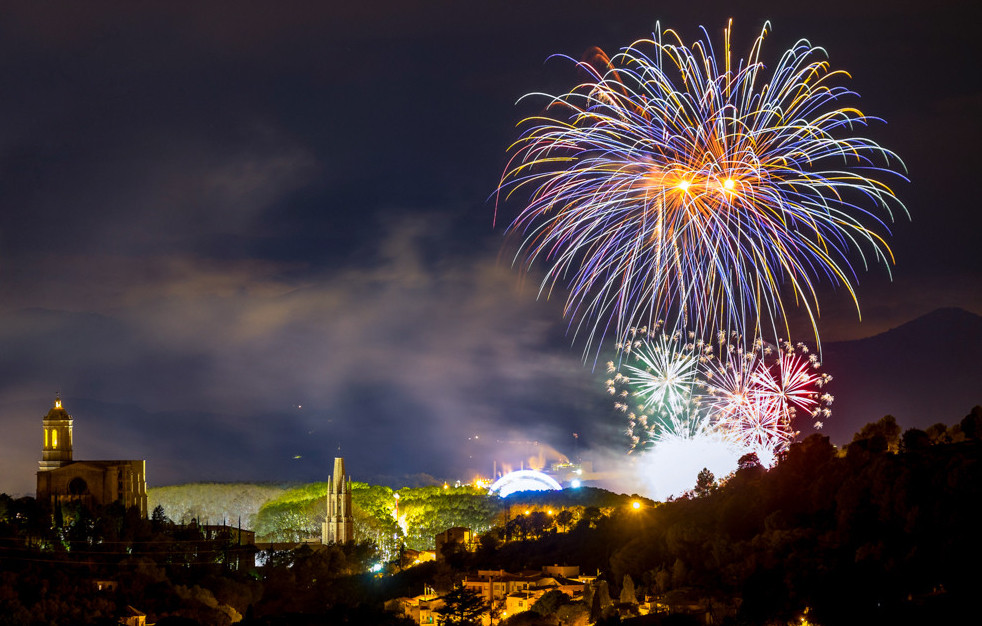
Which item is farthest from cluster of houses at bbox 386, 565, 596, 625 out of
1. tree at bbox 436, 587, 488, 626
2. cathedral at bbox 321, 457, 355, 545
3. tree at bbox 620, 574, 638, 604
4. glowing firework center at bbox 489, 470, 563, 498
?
glowing firework center at bbox 489, 470, 563, 498

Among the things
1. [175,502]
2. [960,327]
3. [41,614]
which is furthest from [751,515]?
[960,327]

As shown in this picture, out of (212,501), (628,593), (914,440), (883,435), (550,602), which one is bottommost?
(550,602)

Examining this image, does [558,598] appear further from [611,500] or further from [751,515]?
[611,500]

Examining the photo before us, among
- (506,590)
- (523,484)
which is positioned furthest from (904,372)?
(506,590)

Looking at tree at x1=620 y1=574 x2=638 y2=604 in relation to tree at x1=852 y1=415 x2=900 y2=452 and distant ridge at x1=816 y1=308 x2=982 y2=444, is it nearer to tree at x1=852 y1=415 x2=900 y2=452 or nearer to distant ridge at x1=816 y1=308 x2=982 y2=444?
tree at x1=852 y1=415 x2=900 y2=452

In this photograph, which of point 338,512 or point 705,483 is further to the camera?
point 338,512

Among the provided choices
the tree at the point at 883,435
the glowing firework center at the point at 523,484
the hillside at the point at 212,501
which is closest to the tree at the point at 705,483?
the tree at the point at 883,435

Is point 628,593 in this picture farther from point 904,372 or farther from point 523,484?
point 904,372
